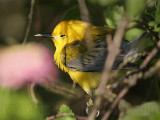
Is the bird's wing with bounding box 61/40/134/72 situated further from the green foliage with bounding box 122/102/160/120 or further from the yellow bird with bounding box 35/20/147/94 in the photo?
the green foliage with bounding box 122/102/160/120

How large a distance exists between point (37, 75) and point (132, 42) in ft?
4.35

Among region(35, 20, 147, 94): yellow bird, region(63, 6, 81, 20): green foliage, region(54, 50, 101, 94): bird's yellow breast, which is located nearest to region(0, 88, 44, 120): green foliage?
region(54, 50, 101, 94): bird's yellow breast

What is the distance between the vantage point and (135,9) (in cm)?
152

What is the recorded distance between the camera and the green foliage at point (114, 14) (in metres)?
3.47

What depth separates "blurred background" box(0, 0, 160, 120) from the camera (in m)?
2.72

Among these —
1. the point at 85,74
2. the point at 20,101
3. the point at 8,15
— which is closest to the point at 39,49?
the point at 85,74

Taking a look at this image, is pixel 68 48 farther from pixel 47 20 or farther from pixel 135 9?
pixel 135 9

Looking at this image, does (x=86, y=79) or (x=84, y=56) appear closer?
(x=86, y=79)

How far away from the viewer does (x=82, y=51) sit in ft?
13.7

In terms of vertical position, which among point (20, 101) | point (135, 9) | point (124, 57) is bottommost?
point (20, 101)

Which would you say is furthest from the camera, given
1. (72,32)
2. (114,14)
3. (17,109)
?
(72,32)

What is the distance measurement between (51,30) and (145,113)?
167 inches

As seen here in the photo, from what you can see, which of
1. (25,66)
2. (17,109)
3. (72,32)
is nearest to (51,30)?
(72,32)

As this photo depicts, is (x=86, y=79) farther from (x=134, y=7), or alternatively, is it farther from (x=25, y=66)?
(x=134, y=7)
